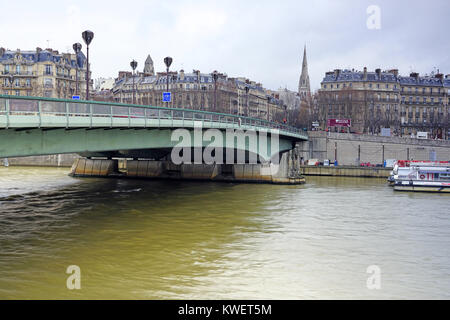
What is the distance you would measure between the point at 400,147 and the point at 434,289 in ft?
166

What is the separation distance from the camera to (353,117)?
3529 inches

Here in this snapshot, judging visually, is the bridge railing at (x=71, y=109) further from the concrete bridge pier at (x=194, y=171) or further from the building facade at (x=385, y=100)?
the building facade at (x=385, y=100)

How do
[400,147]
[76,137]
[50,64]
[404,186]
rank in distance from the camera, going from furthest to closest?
[50,64], [400,147], [404,186], [76,137]

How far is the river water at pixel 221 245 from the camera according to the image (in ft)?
45.9

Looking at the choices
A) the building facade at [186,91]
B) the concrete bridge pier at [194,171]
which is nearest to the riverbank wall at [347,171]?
the concrete bridge pier at [194,171]

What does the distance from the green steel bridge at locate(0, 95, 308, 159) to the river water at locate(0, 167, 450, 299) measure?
12.4ft

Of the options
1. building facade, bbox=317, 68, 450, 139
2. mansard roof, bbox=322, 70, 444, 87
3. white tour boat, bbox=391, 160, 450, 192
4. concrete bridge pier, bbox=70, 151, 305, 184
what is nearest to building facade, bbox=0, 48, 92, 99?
concrete bridge pier, bbox=70, 151, 305, 184

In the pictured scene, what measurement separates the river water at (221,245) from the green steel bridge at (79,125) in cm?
378

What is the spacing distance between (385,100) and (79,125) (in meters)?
83.1

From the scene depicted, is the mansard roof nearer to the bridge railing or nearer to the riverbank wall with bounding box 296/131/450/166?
the riverbank wall with bounding box 296/131/450/166
